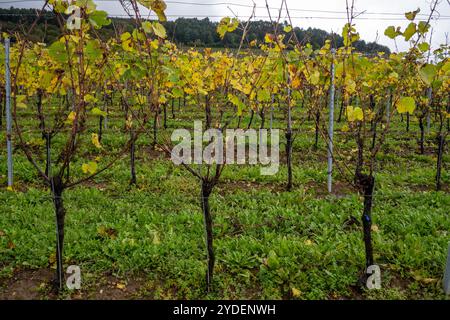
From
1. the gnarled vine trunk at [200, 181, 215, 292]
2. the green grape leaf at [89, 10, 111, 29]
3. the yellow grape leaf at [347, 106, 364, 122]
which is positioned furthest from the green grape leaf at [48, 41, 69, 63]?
the yellow grape leaf at [347, 106, 364, 122]

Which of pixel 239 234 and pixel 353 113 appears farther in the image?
pixel 239 234

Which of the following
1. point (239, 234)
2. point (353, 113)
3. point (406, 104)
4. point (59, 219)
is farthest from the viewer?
point (239, 234)

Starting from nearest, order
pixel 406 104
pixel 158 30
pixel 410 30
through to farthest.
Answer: pixel 158 30
pixel 410 30
pixel 406 104

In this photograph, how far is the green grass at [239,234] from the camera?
3.46 meters

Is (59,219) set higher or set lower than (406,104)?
lower

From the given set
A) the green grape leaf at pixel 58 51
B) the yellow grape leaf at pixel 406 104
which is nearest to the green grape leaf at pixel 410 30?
the yellow grape leaf at pixel 406 104

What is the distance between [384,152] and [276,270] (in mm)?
6002

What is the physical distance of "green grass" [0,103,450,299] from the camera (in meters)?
3.46

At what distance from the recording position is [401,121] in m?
13.8

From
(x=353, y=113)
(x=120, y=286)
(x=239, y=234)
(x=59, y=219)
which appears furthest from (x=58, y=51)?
(x=239, y=234)

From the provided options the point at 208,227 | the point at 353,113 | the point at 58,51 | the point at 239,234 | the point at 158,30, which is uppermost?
the point at 158,30

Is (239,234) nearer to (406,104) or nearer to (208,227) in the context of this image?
(208,227)

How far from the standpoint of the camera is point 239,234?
4.44m
